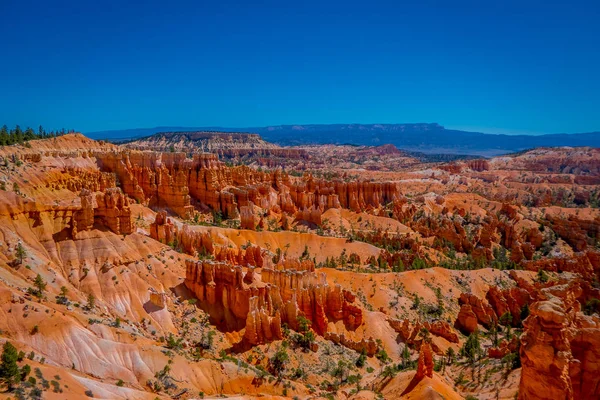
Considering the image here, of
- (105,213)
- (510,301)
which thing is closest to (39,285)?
(105,213)

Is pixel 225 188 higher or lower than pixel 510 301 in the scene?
higher

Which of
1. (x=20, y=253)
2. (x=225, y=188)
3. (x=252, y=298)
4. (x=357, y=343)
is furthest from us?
(x=225, y=188)

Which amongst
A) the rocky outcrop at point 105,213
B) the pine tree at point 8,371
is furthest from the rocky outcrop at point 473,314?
the pine tree at point 8,371

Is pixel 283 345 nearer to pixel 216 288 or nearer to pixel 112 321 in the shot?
pixel 216 288

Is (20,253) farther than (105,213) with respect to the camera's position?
No

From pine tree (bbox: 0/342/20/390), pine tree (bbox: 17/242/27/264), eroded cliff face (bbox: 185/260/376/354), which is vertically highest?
pine tree (bbox: 17/242/27/264)

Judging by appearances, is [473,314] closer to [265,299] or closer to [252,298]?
[265,299]

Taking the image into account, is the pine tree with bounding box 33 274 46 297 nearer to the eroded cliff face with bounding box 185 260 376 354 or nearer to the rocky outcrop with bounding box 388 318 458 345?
the eroded cliff face with bounding box 185 260 376 354

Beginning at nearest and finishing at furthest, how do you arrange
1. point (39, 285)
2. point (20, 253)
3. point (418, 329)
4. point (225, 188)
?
point (39, 285) < point (20, 253) < point (418, 329) < point (225, 188)

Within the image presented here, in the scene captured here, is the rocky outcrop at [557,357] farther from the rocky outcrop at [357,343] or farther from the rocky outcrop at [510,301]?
the rocky outcrop at [510,301]

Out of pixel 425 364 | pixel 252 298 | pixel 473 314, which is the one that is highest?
pixel 252 298

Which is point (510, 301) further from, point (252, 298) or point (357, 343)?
point (252, 298)

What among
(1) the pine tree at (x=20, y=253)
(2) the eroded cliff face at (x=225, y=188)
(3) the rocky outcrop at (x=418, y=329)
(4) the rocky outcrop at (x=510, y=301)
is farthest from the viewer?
(2) the eroded cliff face at (x=225, y=188)

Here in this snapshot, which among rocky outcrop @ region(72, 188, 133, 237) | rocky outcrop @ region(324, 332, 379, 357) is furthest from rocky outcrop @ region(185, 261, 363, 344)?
rocky outcrop @ region(72, 188, 133, 237)
